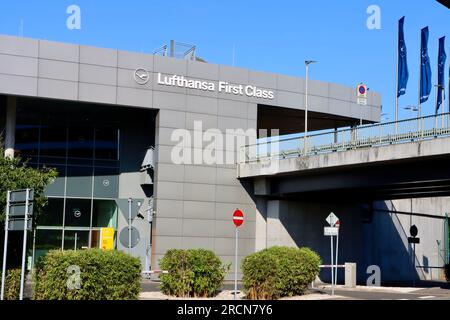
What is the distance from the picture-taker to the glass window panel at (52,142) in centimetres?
3844

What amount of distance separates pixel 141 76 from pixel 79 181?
6.82 meters

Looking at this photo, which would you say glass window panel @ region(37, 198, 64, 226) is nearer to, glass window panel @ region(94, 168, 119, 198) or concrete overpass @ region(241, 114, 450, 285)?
glass window panel @ region(94, 168, 119, 198)

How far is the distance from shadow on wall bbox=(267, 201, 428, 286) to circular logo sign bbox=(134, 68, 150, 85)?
1022 centimetres

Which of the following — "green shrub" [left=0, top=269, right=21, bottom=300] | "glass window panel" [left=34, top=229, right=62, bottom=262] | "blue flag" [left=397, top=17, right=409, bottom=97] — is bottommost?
"green shrub" [left=0, top=269, right=21, bottom=300]

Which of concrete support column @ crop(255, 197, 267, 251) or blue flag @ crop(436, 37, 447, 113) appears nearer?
concrete support column @ crop(255, 197, 267, 251)

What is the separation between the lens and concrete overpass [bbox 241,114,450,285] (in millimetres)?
30312

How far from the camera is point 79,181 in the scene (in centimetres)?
3894

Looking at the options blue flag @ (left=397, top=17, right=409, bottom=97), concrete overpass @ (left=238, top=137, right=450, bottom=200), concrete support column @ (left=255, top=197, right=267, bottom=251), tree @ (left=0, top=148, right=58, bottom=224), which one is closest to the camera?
tree @ (left=0, top=148, right=58, bottom=224)

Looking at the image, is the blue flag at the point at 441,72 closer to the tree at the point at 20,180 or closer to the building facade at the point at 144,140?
the building facade at the point at 144,140

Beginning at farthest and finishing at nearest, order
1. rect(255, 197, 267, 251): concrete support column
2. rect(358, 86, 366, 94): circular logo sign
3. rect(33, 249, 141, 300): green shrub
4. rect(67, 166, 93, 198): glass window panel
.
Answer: rect(358, 86, 366, 94): circular logo sign → rect(255, 197, 267, 251): concrete support column → rect(67, 166, 93, 198): glass window panel → rect(33, 249, 141, 300): green shrub

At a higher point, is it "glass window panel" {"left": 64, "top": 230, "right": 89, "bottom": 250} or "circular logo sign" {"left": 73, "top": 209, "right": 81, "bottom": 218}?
"circular logo sign" {"left": 73, "top": 209, "right": 81, "bottom": 218}

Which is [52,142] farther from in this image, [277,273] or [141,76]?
[277,273]

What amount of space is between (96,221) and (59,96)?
8.31 m

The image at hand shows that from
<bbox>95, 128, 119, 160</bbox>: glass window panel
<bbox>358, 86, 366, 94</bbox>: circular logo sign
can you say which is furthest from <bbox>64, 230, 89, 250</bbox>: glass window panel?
<bbox>358, 86, 366, 94</bbox>: circular logo sign
